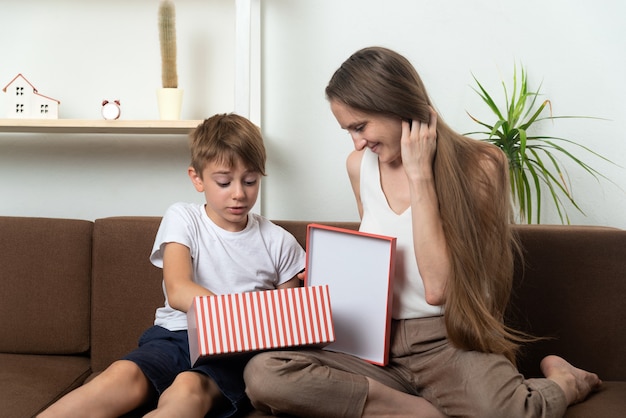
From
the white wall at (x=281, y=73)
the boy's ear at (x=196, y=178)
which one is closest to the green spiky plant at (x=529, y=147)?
the white wall at (x=281, y=73)

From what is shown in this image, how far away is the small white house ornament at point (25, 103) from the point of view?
2330 millimetres

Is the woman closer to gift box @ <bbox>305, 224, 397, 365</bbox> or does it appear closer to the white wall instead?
gift box @ <bbox>305, 224, 397, 365</bbox>

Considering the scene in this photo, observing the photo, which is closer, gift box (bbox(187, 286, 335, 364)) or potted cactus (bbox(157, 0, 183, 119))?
gift box (bbox(187, 286, 335, 364))

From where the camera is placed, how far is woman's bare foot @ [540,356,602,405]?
5.69ft

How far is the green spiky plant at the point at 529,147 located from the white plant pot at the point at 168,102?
94 centimetres

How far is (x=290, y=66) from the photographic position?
2.52 metres

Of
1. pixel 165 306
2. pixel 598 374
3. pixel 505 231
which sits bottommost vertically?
pixel 598 374

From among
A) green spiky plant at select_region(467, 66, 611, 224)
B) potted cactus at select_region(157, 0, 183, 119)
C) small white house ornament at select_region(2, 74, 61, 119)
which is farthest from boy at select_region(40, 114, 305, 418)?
green spiky plant at select_region(467, 66, 611, 224)

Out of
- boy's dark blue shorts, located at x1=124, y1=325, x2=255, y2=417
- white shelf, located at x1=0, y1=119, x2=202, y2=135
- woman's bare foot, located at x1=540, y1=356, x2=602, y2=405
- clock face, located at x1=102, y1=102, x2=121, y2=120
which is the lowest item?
woman's bare foot, located at x1=540, y1=356, x2=602, y2=405

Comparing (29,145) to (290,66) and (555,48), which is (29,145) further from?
(555,48)

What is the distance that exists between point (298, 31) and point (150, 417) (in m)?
1.47

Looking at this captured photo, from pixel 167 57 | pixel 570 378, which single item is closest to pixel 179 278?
pixel 167 57

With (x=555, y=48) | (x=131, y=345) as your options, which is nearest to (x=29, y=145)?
(x=131, y=345)

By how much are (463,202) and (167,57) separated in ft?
3.52
